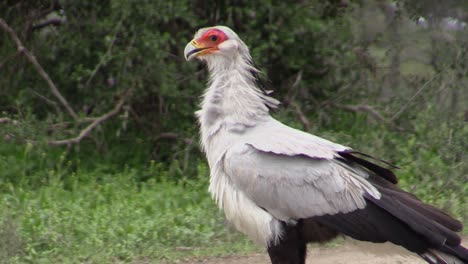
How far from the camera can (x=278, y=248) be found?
4.88m

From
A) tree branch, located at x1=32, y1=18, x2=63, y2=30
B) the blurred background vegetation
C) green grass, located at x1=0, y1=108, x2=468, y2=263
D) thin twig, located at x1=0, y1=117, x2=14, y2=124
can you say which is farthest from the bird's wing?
tree branch, located at x1=32, y1=18, x2=63, y2=30

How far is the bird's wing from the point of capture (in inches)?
190

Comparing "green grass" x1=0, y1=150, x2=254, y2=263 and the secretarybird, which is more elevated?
the secretarybird

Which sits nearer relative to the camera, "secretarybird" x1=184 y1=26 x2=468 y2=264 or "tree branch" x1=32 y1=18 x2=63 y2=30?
"secretarybird" x1=184 y1=26 x2=468 y2=264

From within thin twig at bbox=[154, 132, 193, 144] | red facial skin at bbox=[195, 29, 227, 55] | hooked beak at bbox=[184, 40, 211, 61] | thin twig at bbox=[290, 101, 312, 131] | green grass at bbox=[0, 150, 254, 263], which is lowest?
green grass at bbox=[0, 150, 254, 263]

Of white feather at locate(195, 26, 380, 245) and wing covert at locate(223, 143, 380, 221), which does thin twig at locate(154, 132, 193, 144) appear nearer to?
white feather at locate(195, 26, 380, 245)

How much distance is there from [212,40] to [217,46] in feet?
0.18

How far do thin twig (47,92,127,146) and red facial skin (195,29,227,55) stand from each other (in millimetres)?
2808

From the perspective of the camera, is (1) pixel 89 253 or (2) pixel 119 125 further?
(2) pixel 119 125

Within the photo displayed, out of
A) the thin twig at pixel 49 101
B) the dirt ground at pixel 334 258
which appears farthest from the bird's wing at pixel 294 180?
the thin twig at pixel 49 101

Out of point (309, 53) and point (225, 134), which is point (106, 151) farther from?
point (225, 134)

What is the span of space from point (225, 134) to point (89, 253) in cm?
163

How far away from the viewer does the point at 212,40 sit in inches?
215

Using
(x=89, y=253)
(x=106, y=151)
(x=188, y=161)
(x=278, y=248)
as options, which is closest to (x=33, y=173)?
(x=106, y=151)
